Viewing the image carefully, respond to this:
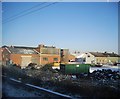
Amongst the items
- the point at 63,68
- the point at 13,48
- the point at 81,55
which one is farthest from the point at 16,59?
the point at 81,55

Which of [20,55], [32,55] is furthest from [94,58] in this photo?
[20,55]

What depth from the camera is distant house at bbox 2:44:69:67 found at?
1844cm

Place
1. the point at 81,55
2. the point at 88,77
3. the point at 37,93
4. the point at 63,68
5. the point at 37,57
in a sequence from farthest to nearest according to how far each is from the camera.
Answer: the point at 81,55
the point at 37,57
the point at 63,68
the point at 88,77
the point at 37,93

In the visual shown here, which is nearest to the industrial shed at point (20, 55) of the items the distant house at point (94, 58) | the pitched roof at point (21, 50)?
the pitched roof at point (21, 50)

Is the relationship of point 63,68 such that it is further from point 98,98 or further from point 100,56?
point 100,56

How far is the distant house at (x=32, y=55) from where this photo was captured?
18438 mm

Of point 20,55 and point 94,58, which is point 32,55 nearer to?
point 20,55

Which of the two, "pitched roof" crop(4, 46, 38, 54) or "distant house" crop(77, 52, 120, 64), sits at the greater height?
"pitched roof" crop(4, 46, 38, 54)

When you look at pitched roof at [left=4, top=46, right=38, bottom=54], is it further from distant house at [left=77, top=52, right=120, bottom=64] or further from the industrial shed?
distant house at [left=77, top=52, right=120, bottom=64]

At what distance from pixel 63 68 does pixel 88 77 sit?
2.25 meters

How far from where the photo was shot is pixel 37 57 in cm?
1978

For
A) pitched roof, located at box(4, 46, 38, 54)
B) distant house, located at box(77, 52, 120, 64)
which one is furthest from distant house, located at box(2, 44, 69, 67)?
distant house, located at box(77, 52, 120, 64)

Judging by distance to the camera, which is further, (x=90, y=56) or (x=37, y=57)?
(x=90, y=56)

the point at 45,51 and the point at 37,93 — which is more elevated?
the point at 45,51
